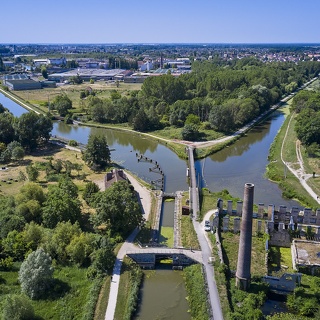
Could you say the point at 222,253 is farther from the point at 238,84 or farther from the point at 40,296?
the point at 238,84

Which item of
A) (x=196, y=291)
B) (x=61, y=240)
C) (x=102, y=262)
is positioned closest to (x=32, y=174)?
(x=61, y=240)

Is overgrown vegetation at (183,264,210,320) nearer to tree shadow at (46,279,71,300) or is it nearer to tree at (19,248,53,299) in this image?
tree shadow at (46,279,71,300)

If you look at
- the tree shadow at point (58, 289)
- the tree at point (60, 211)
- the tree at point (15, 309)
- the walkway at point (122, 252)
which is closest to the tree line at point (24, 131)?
the walkway at point (122, 252)

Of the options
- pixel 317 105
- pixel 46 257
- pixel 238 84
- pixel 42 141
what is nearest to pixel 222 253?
pixel 46 257

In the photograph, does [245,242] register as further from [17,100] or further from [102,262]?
[17,100]

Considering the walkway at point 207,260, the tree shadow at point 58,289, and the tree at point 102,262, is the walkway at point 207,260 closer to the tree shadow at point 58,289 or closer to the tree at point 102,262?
the tree at point 102,262

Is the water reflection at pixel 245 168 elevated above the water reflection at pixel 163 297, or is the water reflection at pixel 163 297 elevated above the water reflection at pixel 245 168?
the water reflection at pixel 245 168
